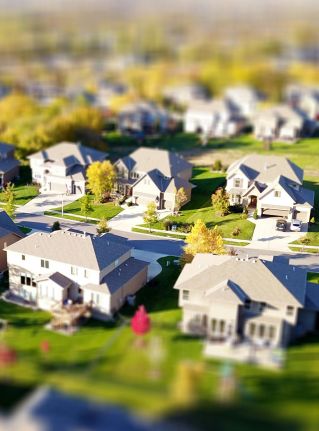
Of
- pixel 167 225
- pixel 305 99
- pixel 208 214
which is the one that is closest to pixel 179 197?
pixel 208 214

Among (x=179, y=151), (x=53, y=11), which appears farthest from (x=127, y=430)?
(x=53, y=11)

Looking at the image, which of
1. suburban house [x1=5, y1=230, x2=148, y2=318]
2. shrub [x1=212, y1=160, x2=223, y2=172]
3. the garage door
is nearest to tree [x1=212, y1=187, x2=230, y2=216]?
the garage door

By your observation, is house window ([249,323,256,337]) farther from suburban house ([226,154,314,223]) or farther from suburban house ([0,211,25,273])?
suburban house ([226,154,314,223])

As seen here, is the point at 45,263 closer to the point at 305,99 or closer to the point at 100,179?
the point at 100,179

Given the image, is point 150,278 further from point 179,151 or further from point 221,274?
point 179,151

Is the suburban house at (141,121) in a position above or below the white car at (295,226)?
above

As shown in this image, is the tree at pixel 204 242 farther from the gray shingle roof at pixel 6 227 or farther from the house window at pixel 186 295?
the gray shingle roof at pixel 6 227

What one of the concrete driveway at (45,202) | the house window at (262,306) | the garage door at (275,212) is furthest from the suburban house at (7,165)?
the house window at (262,306)
